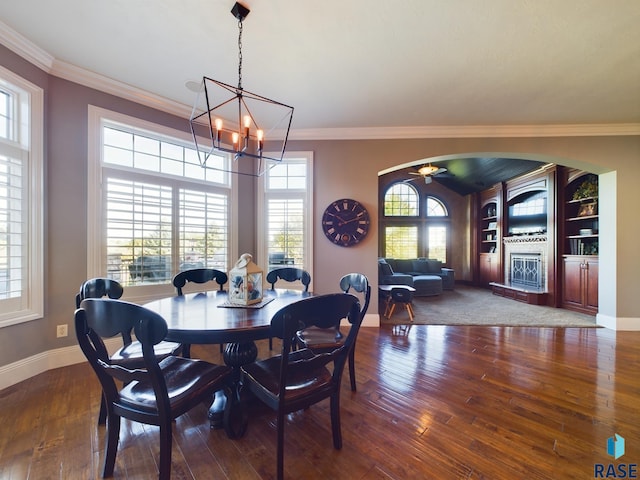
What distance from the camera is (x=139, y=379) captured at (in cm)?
114

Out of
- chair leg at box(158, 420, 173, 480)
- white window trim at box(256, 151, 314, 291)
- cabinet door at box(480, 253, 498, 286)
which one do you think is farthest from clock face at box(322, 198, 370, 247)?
cabinet door at box(480, 253, 498, 286)

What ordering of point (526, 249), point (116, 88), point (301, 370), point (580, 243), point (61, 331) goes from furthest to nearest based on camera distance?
1. point (526, 249)
2. point (580, 243)
3. point (116, 88)
4. point (61, 331)
5. point (301, 370)

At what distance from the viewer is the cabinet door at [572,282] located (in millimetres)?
4625

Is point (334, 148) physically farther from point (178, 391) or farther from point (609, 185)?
point (609, 185)

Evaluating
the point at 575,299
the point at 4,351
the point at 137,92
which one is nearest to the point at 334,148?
the point at 137,92

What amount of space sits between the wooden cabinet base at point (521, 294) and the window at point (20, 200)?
755 cm

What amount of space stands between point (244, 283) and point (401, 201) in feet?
25.7

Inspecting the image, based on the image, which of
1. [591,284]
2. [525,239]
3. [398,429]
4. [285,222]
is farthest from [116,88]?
[525,239]

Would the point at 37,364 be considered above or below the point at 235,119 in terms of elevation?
below

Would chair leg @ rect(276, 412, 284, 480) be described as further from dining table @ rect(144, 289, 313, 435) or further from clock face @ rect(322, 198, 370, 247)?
clock face @ rect(322, 198, 370, 247)

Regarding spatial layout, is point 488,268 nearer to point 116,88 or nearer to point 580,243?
point 580,243

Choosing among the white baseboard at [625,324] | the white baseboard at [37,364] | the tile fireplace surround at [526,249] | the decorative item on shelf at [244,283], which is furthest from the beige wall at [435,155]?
the white baseboard at [37,364]

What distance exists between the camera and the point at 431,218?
861 centimetres

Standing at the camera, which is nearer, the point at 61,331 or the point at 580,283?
the point at 61,331
